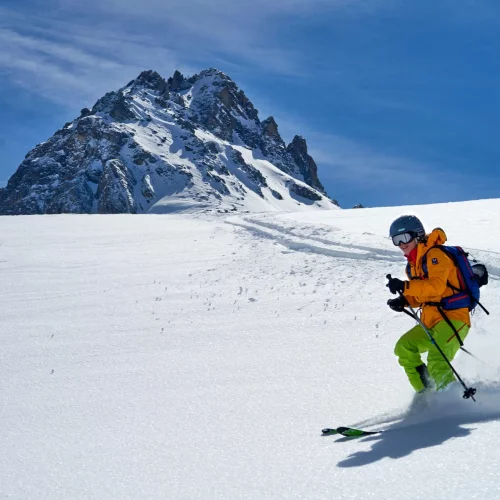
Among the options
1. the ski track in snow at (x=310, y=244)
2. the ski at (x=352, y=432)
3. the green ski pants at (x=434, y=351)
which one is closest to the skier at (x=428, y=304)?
the green ski pants at (x=434, y=351)

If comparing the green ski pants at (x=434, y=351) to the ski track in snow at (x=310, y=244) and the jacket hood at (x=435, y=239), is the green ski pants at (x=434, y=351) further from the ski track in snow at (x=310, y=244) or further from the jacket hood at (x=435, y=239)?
the ski track in snow at (x=310, y=244)

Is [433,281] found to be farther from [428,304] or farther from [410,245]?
[410,245]

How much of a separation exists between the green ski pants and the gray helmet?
87 centimetres

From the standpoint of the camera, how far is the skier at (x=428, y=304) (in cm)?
489

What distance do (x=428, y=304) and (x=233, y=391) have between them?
2.12 meters

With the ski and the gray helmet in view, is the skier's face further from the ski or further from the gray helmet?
the ski

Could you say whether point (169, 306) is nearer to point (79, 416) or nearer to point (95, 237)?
point (79, 416)

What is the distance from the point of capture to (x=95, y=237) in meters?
20.8

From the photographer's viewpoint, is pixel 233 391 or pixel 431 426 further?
pixel 233 391

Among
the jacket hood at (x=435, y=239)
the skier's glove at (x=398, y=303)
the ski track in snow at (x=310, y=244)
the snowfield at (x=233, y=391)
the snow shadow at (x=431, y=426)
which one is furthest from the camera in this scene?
the ski track in snow at (x=310, y=244)

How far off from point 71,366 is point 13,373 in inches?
26.2

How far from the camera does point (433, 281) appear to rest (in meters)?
4.86

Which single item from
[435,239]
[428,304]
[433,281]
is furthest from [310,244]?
[433,281]

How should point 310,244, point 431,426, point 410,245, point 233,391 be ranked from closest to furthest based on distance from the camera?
point 431,426 → point 410,245 → point 233,391 → point 310,244
